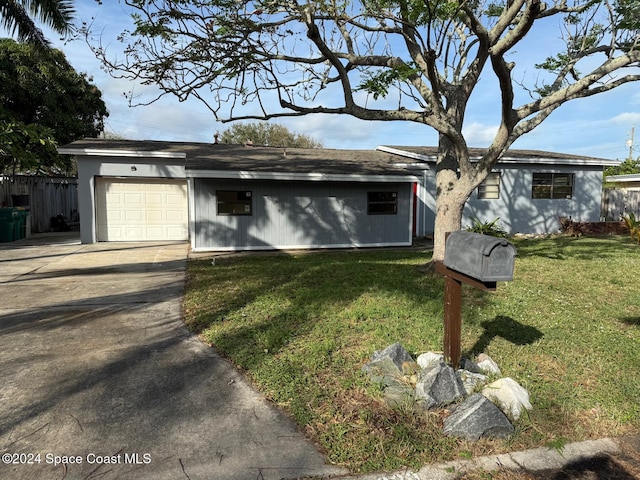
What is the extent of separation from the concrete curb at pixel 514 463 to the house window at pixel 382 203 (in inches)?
419

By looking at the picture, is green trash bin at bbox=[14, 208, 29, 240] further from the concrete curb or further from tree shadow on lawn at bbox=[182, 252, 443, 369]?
the concrete curb

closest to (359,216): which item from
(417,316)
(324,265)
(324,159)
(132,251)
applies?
(324,159)

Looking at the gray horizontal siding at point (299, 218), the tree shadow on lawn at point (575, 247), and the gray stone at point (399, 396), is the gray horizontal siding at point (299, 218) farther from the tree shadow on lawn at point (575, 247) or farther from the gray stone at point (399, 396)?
the gray stone at point (399, 396)

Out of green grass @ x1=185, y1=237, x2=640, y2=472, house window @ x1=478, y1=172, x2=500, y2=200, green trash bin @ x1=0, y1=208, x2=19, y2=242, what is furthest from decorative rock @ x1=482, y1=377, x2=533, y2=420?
green trash bin @ x1=0, y1=208, x2=19, y2=242

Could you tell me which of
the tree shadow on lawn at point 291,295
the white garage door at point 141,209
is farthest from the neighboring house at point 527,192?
the white garage door at point 141,209

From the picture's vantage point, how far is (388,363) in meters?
3.68

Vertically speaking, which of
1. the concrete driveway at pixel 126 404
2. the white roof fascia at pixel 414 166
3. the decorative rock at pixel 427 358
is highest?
the white roof fascia at pixel 414 166

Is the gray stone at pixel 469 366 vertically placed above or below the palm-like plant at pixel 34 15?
below

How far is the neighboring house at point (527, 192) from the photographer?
15.4 m

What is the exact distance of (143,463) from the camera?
2.60 m

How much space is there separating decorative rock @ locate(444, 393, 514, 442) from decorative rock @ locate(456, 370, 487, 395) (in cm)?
39

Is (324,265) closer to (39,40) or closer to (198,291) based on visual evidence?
(198,291)

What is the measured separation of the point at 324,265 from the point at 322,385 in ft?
19.1

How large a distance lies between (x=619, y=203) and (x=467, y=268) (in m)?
20.0
